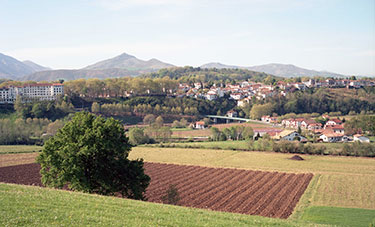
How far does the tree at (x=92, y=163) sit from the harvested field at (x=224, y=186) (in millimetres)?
4916

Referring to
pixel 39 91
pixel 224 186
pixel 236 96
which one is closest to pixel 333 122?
pixel 236 96

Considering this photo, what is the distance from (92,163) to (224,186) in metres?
14.5

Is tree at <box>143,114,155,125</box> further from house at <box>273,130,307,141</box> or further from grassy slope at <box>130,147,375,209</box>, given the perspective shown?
house at <box>273,130,307,141</box>

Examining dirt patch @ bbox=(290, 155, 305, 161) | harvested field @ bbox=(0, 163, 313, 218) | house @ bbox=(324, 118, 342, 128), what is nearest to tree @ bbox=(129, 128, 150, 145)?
harvested field @ bbox=(0, 163, 313, 218)

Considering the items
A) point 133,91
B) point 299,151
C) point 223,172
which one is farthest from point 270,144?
point 133,91

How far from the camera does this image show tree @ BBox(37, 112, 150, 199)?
20.7m

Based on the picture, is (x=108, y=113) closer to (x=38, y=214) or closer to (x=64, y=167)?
(x=64, y=167)

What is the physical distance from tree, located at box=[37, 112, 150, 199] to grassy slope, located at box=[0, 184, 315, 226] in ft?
20.0

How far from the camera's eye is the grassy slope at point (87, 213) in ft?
34.3

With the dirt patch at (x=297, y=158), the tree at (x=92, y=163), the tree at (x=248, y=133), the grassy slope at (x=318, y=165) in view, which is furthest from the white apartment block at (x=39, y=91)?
the tree at (x=92, y=163)

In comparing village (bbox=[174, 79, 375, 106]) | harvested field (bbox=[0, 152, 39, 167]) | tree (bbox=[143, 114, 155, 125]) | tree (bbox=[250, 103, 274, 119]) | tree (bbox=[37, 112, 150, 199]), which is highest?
village (bbox=[174, 79, 375, 106])

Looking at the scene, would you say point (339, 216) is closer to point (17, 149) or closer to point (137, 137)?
point (137, 137)

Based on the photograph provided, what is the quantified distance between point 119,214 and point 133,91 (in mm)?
119861

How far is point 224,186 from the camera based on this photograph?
106ft
